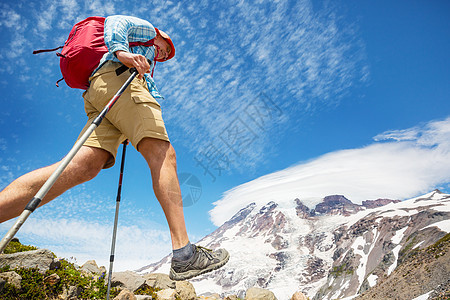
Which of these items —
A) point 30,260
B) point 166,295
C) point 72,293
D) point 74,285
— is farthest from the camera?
point 166,295

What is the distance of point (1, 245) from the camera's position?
2.00m

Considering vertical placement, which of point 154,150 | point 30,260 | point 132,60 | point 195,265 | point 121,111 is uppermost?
point 132,60

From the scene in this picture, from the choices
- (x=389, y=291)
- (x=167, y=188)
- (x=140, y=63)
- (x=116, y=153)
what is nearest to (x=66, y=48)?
(x=140, y=63)

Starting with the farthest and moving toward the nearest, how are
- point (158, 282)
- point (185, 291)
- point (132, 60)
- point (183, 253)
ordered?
point (158, 282) → point (185, 291) → point (132, 60) → point (183, 253)

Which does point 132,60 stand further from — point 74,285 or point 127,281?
point 127,281

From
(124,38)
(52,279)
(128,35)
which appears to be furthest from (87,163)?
(52,279)

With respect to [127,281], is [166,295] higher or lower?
lower

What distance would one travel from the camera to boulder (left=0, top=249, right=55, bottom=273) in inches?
230

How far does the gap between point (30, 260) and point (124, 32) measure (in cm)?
568

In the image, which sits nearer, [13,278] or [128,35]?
[128,35]

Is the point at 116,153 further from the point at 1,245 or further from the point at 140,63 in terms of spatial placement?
the point at 1,245

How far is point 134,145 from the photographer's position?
3098 millimetres

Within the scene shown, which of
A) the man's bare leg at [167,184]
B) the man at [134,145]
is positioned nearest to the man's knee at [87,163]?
the man at [134,145]

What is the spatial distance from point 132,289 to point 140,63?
675 centimetres
